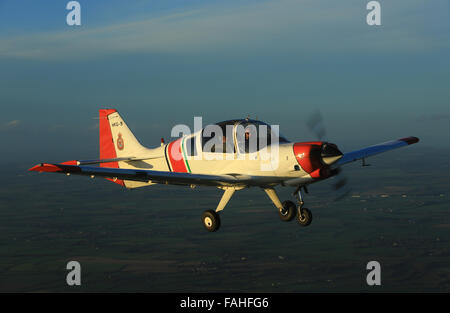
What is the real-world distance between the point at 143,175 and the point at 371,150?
11345mm

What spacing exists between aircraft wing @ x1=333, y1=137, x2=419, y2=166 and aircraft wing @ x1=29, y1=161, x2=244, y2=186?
4.40m

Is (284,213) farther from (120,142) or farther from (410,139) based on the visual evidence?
(120,142)

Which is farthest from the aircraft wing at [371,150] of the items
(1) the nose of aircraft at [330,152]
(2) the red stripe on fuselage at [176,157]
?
(2) the red stripe on fuselage at [176,157]

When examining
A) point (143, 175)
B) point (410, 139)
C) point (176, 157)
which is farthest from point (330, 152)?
point (410, 139)

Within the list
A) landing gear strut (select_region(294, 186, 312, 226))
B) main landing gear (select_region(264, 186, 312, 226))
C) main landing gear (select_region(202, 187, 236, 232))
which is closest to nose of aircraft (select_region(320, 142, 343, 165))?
main landing gear (select_region(264, 186, 312, 226))

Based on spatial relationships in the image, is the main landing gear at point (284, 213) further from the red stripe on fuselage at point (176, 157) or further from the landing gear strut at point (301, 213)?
the red stripe on fuselage at point (176, 157)

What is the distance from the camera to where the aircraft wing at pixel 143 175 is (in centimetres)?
1557

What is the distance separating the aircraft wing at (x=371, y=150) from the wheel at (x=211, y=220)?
5153 millimetres

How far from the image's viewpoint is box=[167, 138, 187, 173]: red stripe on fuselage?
21797 millimetres

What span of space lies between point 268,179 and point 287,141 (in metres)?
1.71

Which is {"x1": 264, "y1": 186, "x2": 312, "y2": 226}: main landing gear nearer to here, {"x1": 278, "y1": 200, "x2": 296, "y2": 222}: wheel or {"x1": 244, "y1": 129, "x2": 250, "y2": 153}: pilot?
{"x1": 278, "y1": 200, "x2": 296, "y2": 222}: wheel

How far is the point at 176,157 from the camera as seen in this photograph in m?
22.0

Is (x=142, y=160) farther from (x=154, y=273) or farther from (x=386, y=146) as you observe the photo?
(x=154, y=273)

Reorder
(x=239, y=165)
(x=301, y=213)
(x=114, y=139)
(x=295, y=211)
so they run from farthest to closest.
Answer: (x=114, y=139) → (x=295, y=211) → (x=301, y=213) → (x=239, y=165)
